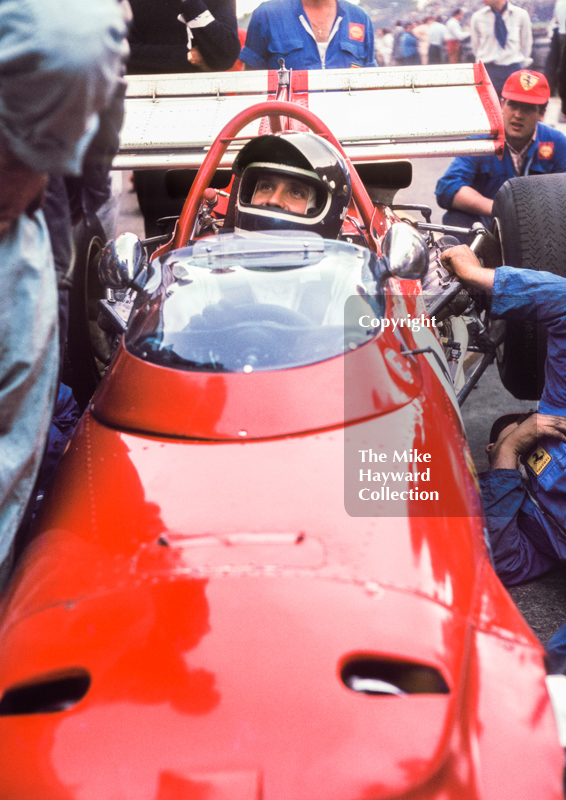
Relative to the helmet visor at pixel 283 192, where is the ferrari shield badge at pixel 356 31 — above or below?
above

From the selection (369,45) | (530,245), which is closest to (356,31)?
(369,45)

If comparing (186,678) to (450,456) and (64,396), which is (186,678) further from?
(64,396)

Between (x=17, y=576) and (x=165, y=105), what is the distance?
2895 mm

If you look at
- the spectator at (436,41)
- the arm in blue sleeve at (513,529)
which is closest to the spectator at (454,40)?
the spectator at (436,41)

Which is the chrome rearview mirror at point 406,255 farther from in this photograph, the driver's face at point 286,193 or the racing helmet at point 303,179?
the driver's face at point 286,193

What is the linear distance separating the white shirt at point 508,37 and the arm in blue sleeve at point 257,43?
4.00 metres

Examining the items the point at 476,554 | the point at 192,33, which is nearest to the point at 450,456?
the point at 476,554

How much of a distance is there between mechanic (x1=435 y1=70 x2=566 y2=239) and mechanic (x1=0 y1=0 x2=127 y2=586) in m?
3.55

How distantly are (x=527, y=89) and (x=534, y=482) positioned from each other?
300 centimetres

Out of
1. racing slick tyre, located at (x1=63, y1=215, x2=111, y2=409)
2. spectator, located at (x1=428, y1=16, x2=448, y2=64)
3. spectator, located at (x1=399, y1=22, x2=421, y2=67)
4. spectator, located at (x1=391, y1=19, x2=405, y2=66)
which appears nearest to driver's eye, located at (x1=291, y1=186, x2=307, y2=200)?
racing slick tyre, located at (x1=63, y1=215, x2=111, y2=409)

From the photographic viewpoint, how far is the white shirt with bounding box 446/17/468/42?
15471 millimetres

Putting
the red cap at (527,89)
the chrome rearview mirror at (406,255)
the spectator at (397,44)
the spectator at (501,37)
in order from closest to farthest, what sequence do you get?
the chrome rearview mirror at (406,255) < the red cap at (527,89) < the spectator at (501,37) < the spectator at (397,44)

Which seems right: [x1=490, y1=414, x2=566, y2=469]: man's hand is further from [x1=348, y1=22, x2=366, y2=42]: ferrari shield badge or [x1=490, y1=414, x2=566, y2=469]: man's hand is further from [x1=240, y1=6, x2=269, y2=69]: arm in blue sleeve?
[x1=240, y1=6, x2=269, y2=69]: arm in blue sleeve

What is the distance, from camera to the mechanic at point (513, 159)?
4.57 metres
